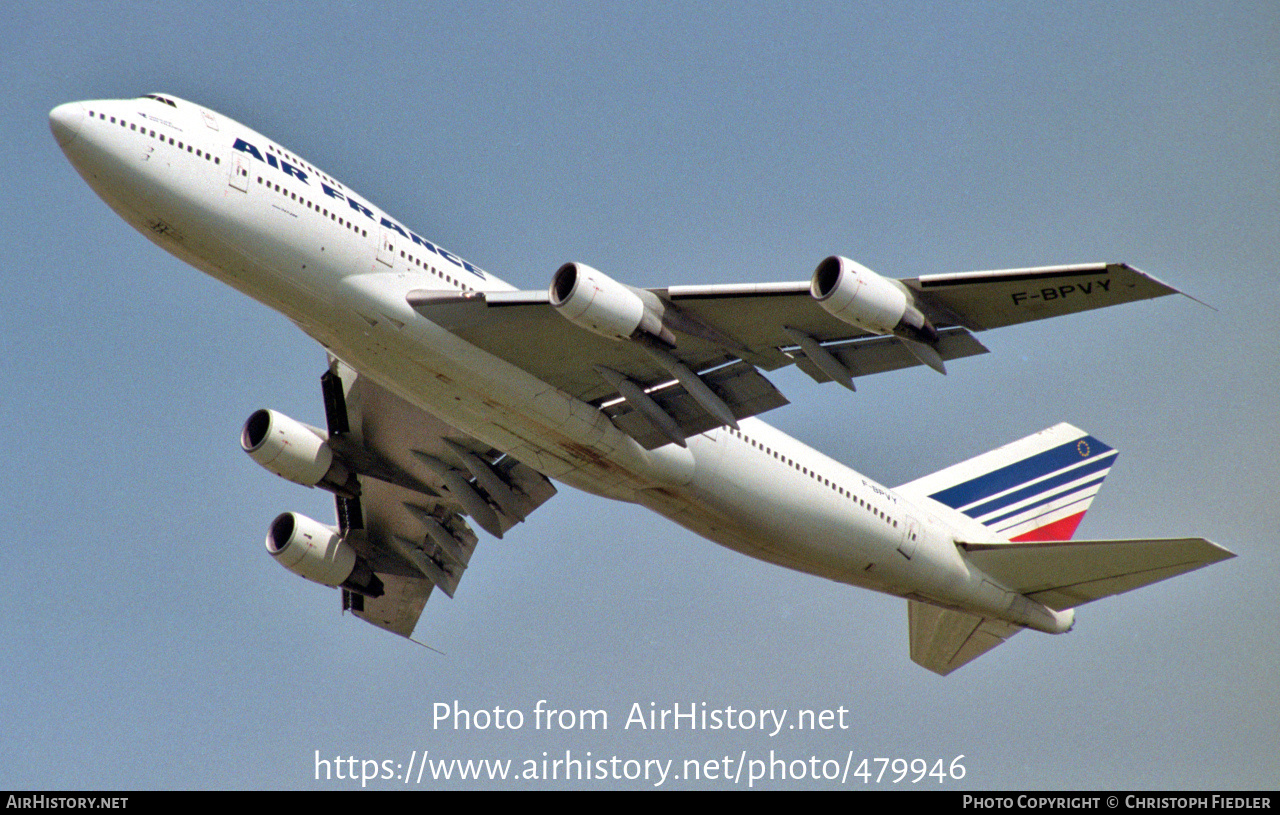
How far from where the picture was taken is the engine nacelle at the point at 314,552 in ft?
99.5

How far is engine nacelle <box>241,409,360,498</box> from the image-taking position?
27.5 m

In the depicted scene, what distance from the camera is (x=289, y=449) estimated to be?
27656mm

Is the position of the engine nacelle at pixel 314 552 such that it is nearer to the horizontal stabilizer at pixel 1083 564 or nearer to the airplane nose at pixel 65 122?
the airplane nose at pixel 65 122

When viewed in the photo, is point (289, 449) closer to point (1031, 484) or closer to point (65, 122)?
point (65, 122)

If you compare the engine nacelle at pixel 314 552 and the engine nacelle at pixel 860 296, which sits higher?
the engine nacelle at pixel 860 296

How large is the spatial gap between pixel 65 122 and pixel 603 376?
9.76 m

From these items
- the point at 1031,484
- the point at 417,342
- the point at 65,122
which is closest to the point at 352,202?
the point at 417,342

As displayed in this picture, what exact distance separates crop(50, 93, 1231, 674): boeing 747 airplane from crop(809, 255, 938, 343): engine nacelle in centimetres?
3

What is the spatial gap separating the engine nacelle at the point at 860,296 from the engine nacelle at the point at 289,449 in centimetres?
1284

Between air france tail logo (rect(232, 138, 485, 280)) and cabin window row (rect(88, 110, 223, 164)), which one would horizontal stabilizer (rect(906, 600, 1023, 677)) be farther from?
cabin window row (rect(88, 110, 223, 164))

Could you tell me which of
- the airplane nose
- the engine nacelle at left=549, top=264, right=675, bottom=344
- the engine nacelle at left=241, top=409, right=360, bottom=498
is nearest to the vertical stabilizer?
the engine nacelle at left=549, top=264, right=675, bottom=344

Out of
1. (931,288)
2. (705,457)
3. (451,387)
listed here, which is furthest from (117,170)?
(931,288)

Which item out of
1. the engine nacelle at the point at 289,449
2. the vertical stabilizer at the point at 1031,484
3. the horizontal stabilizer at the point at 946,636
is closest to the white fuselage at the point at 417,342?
the horizontal stabilizer at the point at 946,636

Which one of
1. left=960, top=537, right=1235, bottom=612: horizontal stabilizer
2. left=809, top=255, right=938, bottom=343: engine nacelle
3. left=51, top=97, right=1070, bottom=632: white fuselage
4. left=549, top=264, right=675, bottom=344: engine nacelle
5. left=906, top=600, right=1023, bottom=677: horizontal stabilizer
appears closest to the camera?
left=809, top=255, right=938, bottom=343: engine nacelle
